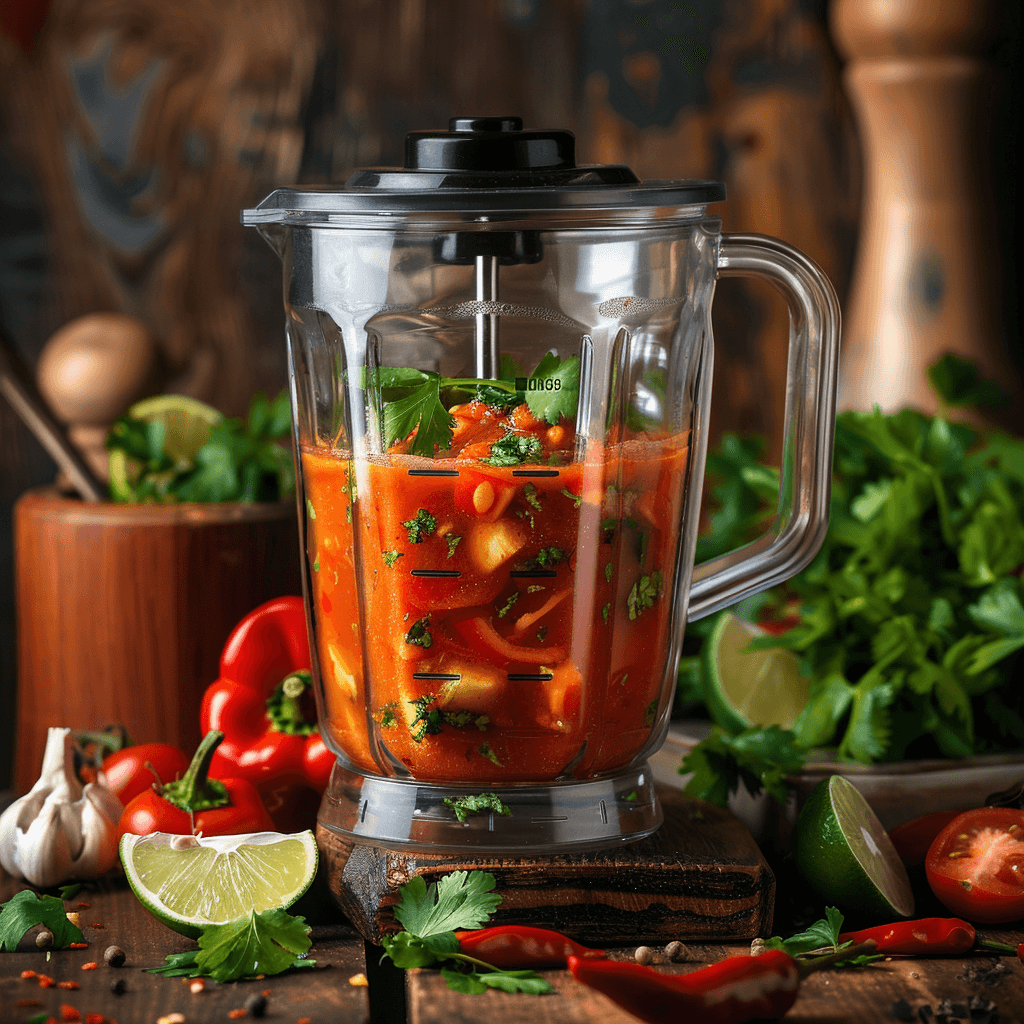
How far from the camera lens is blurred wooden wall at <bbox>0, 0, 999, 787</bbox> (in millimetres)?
1834

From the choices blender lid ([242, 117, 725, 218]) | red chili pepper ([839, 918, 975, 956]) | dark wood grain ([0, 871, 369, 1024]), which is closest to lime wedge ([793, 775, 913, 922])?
red chili pepper ([839, 918, 975, 956])

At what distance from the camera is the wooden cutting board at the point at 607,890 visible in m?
0.93

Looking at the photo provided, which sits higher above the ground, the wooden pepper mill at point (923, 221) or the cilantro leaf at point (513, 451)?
the wooden pepper mill at point (923, 221)

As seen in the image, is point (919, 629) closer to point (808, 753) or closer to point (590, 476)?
point (808, 753)

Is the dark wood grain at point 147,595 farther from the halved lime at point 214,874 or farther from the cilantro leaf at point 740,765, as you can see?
the cilantro leaf at point 740,765

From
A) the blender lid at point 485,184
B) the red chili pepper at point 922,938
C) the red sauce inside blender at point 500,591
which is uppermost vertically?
the blender lid at point 485,184

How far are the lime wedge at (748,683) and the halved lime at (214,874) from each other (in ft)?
1.44

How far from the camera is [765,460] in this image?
195 centimetres

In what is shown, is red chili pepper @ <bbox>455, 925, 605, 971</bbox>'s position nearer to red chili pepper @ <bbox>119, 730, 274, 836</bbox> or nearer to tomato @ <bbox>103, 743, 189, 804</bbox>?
red chili pepper @ <bbox>119, 730, 274, 836</bbox>

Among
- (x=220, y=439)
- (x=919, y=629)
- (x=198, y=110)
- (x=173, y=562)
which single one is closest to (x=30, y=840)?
(x=173, y=562)

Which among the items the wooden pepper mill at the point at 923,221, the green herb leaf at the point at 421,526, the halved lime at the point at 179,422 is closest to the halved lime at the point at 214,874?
the green herb leaf at the point at 421,526

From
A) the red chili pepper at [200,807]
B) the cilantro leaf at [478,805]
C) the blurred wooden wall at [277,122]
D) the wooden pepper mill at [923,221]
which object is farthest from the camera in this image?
the blurred wooden wall at [277,122]

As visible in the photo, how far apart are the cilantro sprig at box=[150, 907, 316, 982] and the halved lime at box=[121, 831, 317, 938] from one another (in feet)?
0.07

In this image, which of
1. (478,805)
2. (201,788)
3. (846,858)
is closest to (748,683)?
(846,858)
